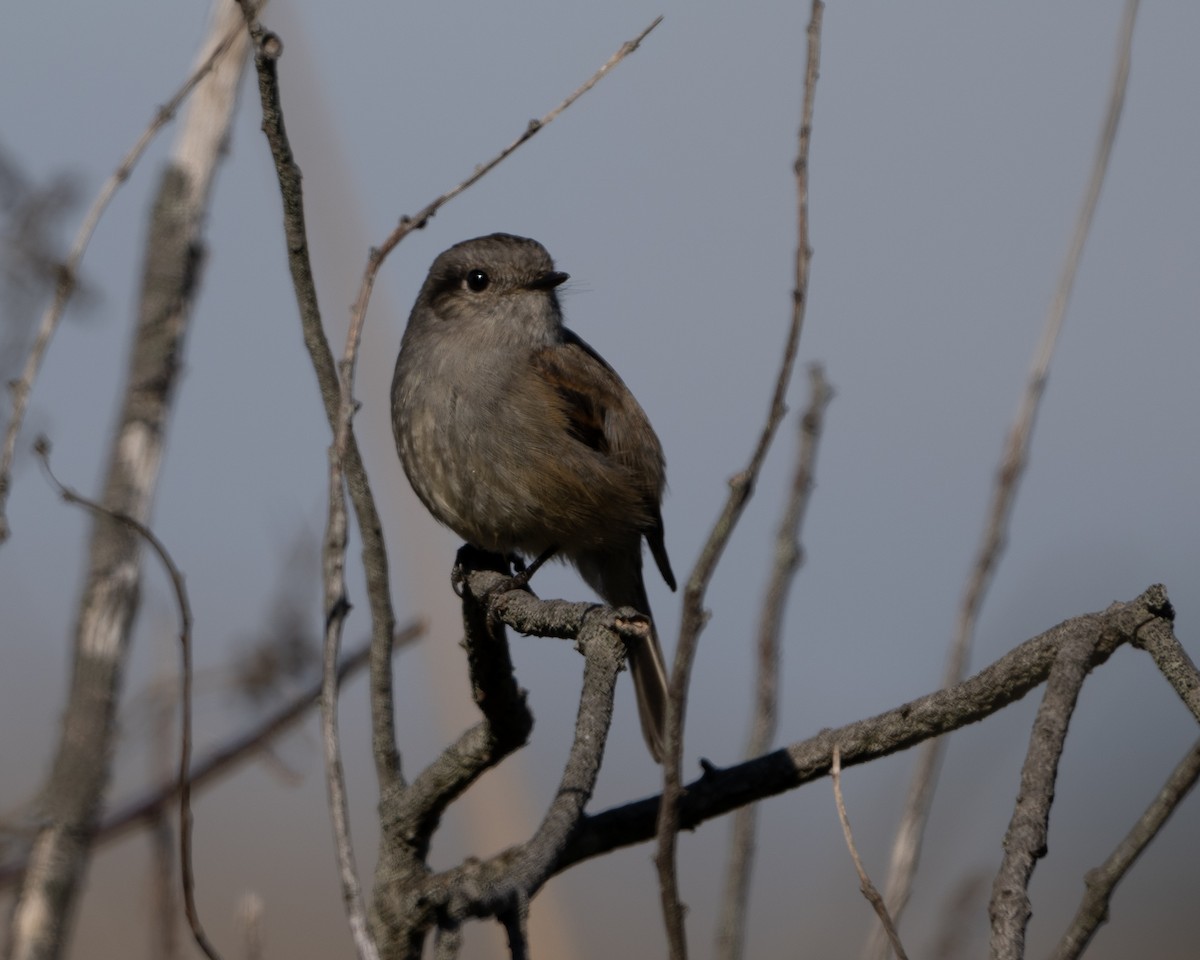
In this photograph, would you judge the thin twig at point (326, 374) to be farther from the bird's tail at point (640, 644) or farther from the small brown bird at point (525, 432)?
the bird's tail at point (640, 644)

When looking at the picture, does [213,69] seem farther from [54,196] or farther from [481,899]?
[481,899]

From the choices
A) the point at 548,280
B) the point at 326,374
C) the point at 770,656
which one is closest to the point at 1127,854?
the point at 770,656

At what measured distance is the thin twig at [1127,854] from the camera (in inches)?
86.2

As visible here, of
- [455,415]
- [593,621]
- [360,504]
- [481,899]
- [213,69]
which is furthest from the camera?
[455,415]

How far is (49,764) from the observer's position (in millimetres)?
2971

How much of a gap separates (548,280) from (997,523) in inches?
82.5

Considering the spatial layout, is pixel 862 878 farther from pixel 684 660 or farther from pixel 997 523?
pixel 997 523

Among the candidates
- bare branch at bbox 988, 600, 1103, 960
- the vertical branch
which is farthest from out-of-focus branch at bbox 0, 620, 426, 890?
bare branch at bbox 988, 600, 1103, 960

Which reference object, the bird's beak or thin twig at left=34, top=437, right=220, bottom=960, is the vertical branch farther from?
the bird's beak

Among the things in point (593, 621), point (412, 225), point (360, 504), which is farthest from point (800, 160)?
point (360, 504)

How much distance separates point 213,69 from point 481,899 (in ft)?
8.36

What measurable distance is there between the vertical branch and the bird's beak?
160cm

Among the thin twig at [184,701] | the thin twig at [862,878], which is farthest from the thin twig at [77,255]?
the thin twig at [862,878]

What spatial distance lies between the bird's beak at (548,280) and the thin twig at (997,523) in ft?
6.13
